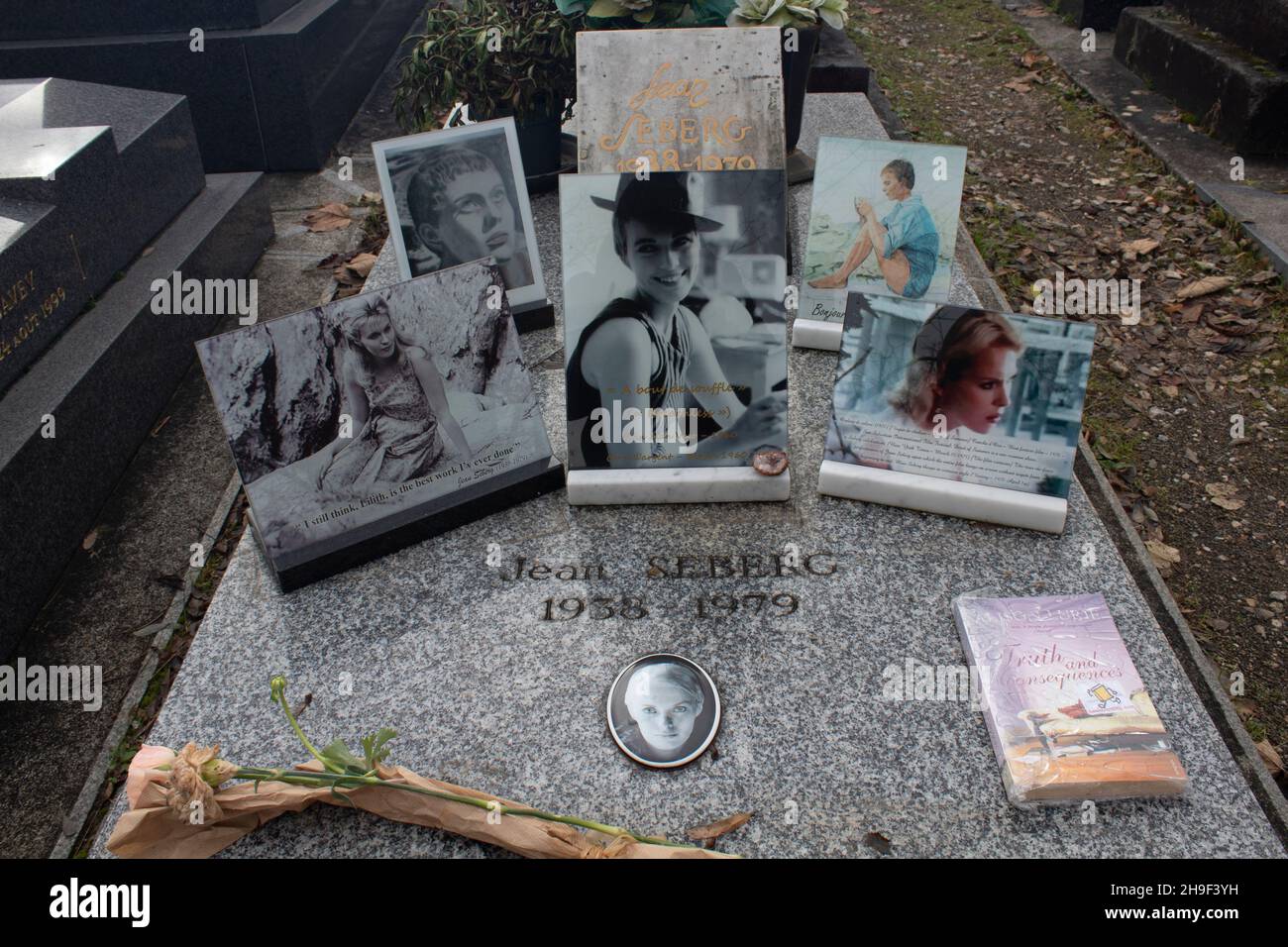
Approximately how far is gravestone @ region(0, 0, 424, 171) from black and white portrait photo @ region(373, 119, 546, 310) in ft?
9.39

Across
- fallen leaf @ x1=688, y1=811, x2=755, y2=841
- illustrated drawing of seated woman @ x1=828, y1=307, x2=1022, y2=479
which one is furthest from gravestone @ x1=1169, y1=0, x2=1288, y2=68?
fallen leaf @ x1=688, y1=811, x2=755, y2=841

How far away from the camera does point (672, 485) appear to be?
8.47 ft

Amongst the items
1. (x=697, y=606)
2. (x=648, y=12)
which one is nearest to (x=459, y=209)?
(x=648, y=12)

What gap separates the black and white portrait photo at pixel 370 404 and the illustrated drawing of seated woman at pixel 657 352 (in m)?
0.19

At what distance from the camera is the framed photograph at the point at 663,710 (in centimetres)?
198

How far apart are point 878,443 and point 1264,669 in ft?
4.33

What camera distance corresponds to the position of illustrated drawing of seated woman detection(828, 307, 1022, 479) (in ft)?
7.99

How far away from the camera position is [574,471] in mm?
2604

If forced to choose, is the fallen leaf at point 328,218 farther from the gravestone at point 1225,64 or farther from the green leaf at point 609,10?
the gravestone at point 1225,64

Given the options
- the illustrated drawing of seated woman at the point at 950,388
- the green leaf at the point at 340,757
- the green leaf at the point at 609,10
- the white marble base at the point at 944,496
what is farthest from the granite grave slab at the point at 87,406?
the illustrated drawing of seated woman at the point at 950,388

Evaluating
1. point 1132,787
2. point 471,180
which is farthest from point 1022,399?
point 471,180

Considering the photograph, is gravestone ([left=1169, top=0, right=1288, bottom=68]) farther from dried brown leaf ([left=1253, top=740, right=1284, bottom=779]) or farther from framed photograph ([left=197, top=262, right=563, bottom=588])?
framed photograph ([left=197, top=262, right=563, bottom=588])

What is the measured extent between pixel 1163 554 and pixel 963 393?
113cm

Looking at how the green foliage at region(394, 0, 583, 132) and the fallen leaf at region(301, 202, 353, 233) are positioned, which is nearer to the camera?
the green foliage at region(394, 0, 583, 132)
